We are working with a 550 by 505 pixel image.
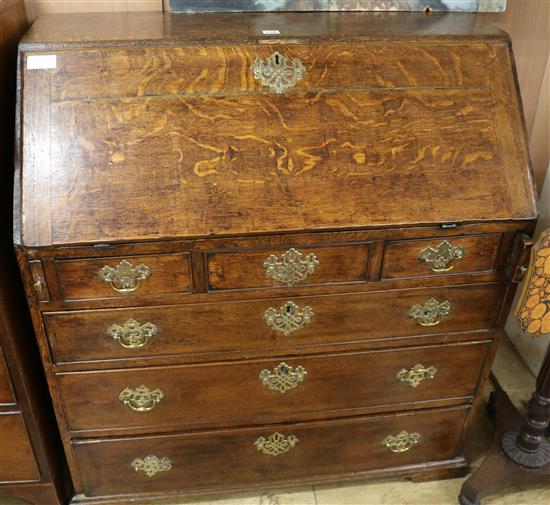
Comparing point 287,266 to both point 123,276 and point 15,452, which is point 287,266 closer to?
point 123,276

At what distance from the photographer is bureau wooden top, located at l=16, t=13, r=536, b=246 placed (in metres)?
1.34

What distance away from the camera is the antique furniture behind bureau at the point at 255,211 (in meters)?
1.35

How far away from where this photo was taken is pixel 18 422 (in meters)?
1.57

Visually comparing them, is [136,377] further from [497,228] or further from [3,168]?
[497,228]

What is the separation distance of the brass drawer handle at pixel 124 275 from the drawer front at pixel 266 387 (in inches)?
10.7

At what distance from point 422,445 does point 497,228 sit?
79cm

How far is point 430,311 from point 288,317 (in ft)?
1.25

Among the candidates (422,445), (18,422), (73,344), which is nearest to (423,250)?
(422,445)

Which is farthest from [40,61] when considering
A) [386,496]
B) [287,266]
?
[386,496]

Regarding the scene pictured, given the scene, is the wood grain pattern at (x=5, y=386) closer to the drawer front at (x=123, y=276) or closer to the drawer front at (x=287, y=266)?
the drawer front at (x=123, y=276)

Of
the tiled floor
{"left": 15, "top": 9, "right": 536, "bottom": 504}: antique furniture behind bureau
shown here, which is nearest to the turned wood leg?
the tiled floor

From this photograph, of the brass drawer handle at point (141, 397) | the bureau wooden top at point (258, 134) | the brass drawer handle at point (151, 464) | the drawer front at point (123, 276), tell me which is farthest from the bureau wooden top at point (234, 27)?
the brass drawer handle at point (151, 464)

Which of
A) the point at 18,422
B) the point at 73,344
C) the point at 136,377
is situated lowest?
the point at 18,422

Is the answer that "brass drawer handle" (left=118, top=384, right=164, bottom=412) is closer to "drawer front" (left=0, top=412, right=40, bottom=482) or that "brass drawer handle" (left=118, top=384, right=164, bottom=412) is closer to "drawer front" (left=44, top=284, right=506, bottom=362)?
"drawer front" (left=44, top=284, right=506, bottom=362)
